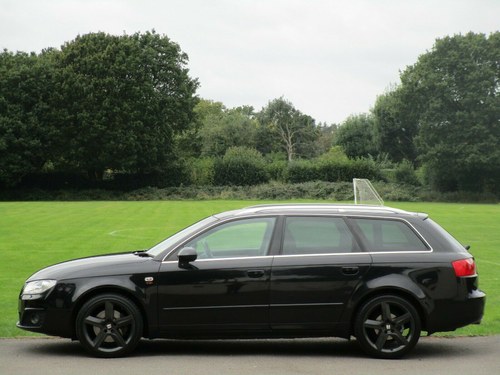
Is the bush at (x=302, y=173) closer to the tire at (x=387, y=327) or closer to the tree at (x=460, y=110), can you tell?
the tree at (x=460, y=110)

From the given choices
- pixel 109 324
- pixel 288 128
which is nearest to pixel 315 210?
pixel 109 324

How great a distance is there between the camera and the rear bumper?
8312 millimetres

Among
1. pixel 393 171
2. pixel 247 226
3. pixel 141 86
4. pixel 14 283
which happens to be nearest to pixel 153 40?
pixel 141 86

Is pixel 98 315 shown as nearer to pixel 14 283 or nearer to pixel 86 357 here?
pixel 86 357

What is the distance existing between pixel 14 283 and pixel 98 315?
7420 millimetres

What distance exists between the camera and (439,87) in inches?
2677

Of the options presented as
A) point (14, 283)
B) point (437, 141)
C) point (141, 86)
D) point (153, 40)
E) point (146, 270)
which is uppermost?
point (153, 40)

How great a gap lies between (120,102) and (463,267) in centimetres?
5747

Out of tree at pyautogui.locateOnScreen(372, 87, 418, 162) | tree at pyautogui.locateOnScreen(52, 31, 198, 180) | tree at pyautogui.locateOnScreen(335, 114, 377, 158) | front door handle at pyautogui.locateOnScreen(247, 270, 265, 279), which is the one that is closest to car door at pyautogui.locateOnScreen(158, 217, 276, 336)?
front door handle at pyautogui.locateOnScreen(247, 270, 265, 279)

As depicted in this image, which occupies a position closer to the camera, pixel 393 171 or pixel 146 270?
pixel 146 270

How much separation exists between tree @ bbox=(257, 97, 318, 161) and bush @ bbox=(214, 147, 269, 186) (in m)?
35.2

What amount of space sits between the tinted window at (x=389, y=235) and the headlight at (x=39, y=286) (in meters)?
3.34

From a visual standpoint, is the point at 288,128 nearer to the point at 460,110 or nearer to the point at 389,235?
the point at 460,110

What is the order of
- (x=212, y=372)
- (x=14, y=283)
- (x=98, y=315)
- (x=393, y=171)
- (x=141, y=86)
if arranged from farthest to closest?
(x=393, y=171) < (x=141, y=86) < (x=14, y=283) < (x=98, y=315) < (x=212, y=372)
